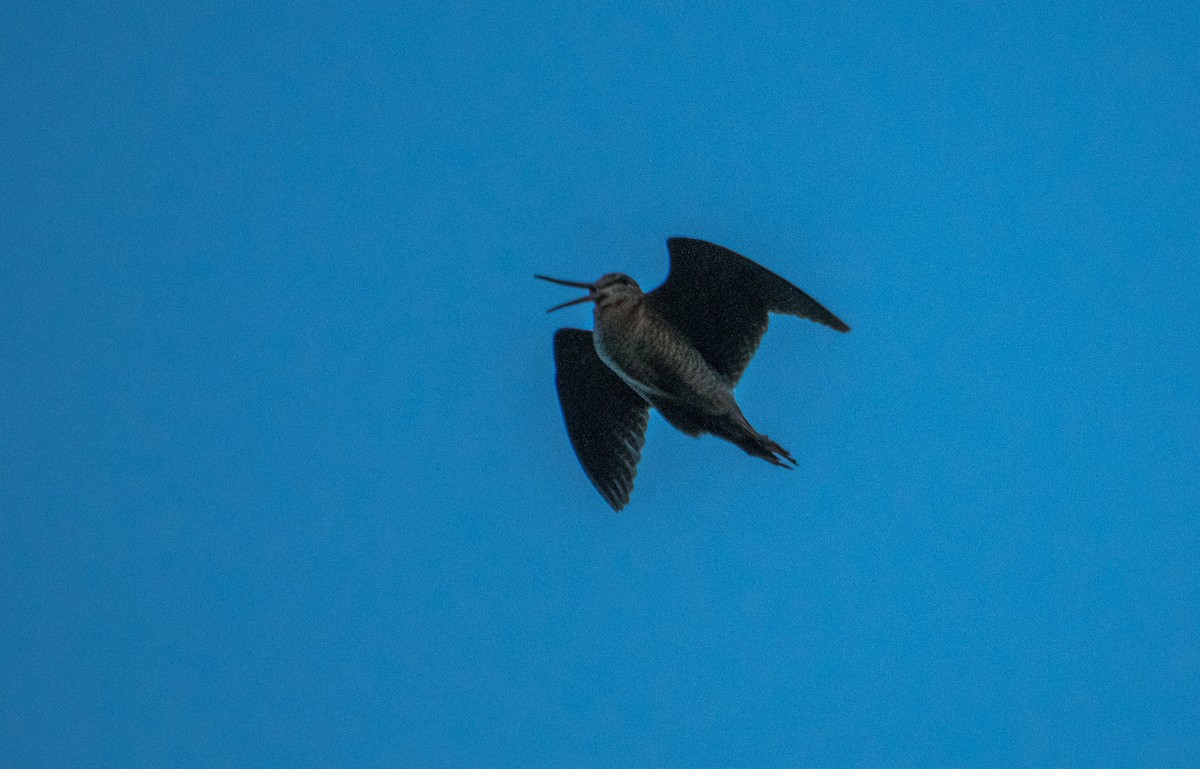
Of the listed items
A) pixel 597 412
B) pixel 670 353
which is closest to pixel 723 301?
pixel 670 353

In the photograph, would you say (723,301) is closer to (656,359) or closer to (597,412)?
(656,359)

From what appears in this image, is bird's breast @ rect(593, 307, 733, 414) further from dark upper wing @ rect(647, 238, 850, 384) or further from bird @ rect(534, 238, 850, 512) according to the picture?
dark upper wing @ rect(647, 238, 850, 384)

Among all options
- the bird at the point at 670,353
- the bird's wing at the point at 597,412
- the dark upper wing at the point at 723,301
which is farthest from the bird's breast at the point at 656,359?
the bird's wing at the point at 597,412

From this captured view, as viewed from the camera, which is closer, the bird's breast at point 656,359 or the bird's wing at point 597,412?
the bird's breast at point 656,359

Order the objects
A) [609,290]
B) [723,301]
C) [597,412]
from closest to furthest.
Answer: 1. [609,290]
2. [723,301]
3. [597,412]

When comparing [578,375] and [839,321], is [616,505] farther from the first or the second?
[839,321]

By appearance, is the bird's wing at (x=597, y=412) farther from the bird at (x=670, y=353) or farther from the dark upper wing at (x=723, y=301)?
the dark upper wing at (x=723, y=301)

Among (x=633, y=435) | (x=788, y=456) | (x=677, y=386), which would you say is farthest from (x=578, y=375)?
(x=788, y=456)
